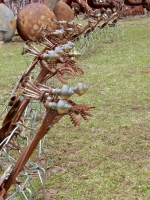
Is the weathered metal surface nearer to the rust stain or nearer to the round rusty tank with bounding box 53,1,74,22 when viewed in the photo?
the round rusty tank with bounding box 53,1,74,22

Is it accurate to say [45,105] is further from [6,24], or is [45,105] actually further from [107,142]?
[6,24]

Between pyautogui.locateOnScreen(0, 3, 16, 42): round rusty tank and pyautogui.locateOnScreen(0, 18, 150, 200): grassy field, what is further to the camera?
pyautogui.locateOnScreen(0, 3, 16, 42): round rusty tank

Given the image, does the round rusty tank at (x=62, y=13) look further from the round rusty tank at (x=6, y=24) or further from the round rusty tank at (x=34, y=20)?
the round rusty tank at (x=6, y=24)

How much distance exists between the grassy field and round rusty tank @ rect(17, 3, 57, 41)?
10.7ft

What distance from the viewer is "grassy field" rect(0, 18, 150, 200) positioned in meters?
3.35

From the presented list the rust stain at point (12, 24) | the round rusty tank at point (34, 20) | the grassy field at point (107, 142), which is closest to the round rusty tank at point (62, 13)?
the round rusty tank at point (34, 20)

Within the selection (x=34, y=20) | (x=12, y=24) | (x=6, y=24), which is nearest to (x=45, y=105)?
(x=34, y=20)

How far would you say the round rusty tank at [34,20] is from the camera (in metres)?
11.1

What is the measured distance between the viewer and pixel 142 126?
4.77 meters

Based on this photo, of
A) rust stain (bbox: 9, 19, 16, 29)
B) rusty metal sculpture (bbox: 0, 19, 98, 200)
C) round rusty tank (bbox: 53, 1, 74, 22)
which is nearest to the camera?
rusty metal sculpture (bbox: 0, 19, 98, 200)

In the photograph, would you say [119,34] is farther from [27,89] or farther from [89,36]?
[27,89]

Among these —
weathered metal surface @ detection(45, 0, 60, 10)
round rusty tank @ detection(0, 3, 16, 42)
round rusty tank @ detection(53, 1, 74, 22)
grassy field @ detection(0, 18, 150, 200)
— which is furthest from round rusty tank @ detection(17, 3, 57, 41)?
grassy field @ detection(0, 18, 150, 200)

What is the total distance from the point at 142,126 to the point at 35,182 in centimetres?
178

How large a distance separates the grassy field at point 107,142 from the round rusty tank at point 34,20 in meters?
3.26
